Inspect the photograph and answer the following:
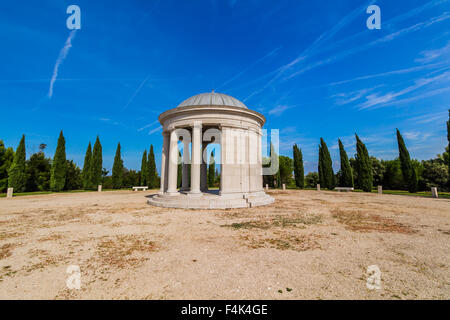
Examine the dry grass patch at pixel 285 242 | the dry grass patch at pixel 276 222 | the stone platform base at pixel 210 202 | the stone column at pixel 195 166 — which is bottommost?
the dry grass patch at pixel 285 242

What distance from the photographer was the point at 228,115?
1552 centimetres

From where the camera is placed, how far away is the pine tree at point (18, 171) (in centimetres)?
2797

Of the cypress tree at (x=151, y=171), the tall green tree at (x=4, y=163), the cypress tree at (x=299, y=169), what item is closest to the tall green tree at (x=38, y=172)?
the tall green tree at (x=4, y=163)

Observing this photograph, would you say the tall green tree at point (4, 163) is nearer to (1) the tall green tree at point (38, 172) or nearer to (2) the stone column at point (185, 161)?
(1) the tall green tree at point (38, 172)

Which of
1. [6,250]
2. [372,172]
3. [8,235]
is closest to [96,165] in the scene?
[8,235]

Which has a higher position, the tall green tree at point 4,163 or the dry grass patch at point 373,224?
the tall green tree at point 4,163

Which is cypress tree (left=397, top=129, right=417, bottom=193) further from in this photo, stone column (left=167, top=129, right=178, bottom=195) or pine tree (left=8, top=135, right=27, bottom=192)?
pine tree (left=8, top=135, right=27, bottom=192)

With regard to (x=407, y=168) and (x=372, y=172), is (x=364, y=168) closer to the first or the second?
(x=407, y=168)

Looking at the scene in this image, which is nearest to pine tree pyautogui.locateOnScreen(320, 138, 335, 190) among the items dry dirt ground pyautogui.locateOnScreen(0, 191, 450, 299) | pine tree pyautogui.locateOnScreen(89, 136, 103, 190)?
dry dirt ground pyautogui.locateOnScreen(0, 191, 450, 299)

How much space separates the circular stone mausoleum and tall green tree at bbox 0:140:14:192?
35.1 m

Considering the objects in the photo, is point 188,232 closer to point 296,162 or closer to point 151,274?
point 151,274
